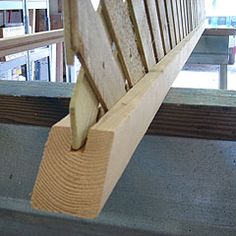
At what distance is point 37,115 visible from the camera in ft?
2.28

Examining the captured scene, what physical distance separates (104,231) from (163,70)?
33cm

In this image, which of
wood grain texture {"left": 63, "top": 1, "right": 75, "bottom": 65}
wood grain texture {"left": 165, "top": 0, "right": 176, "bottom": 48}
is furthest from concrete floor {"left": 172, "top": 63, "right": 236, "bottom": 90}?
wood grain texture {"left": 63, "top": 1, "right": 75, "bottom": 65}

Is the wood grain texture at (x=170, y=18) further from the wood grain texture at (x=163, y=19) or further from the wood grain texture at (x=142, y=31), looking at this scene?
the wood grain texture at (x=142, y=31)

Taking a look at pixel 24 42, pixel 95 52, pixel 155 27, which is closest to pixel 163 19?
pixel 155 27

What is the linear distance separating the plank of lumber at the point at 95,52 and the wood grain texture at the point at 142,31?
13 cm

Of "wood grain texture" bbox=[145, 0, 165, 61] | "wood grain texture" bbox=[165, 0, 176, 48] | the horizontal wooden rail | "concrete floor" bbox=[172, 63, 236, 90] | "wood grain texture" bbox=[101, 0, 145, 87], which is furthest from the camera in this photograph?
"concrete floor" bbox=[172, 63, 236, 90]

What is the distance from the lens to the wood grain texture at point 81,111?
368 millimetres

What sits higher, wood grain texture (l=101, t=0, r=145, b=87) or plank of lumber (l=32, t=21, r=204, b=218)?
wood grain texture (l=101, t=0, r=145, b=87)

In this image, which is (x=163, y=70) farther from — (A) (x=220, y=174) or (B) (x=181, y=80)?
(B) (x=181, y=80)

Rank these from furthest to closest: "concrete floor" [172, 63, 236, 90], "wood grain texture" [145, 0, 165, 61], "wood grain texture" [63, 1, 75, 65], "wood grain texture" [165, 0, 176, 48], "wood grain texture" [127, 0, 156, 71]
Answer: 1. "concrete floor" [172, 63, 236, 90]
2. "wood grain texture" [165, 0, 176, 48]
3. "wood grain texture" [145, 0, 165, 61]
4. "wood grain texture" [127, 0, 156, 71]
5. "wood grain texture" [63, 1, 75, 65]

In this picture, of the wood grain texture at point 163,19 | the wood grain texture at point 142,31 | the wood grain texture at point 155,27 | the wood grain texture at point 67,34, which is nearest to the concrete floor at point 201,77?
the wood grain texture at point 163,19

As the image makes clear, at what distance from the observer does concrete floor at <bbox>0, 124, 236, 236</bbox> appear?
2.57ft

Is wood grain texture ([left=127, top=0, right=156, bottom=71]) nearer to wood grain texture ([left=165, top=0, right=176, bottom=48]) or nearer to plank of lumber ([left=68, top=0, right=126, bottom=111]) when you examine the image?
plank of lumber ([left=68, top=0, right=126, bottom=111])

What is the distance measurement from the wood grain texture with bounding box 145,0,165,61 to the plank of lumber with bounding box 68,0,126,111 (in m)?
0.26
